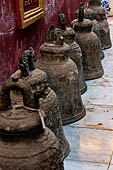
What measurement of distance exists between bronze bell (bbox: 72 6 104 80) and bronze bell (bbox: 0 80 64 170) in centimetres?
287

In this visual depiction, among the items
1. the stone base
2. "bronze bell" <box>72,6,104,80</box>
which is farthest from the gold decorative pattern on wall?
the stone base

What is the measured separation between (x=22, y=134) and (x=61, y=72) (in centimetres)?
163

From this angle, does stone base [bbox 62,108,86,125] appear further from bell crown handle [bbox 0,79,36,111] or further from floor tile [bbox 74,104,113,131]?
bell crown handle [bbox 0,79,36,111]

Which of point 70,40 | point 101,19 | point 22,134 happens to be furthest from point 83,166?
point 101,19

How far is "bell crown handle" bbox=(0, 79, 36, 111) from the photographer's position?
6.37ft

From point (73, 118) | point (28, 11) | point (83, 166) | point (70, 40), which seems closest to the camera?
point (83, 166)

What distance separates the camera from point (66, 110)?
3.68 meters

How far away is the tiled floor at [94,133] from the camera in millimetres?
2999

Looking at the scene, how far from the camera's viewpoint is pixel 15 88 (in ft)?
6.42

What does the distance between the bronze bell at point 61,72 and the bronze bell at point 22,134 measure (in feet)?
4.94

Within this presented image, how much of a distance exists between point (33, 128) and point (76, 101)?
1.82m

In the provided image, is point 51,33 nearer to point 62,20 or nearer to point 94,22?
point 62,20

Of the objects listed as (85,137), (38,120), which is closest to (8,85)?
(38,120)

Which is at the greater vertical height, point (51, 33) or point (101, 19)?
point (51, 33)
